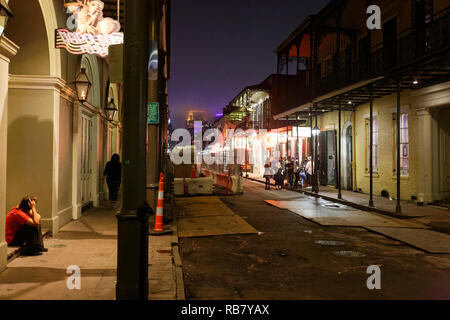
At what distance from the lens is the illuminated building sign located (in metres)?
7.79

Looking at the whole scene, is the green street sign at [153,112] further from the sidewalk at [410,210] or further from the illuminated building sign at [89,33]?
the sidewalk at [410,210]

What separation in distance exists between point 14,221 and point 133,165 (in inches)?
151

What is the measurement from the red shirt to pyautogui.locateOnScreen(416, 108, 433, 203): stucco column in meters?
13.0

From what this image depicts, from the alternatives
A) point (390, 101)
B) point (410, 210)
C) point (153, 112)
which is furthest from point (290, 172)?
point (153, 112)

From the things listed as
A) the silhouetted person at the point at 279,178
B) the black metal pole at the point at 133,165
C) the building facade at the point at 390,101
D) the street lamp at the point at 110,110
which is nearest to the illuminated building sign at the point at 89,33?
the black metal pole at the point at 133,165

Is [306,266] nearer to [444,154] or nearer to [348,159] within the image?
[444,154]

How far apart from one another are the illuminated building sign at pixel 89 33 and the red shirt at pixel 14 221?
3.32 m

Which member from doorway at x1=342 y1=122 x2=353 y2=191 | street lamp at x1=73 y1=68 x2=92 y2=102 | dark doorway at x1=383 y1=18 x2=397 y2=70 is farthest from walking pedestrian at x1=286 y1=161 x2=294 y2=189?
street lamp at x1=73 y1=68 x2=92 y2=102

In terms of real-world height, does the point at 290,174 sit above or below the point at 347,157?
below

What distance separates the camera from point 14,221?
21.9ft

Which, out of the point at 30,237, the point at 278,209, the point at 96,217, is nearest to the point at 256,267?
the point at 30,237

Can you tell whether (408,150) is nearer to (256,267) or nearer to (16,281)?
(256,267)
